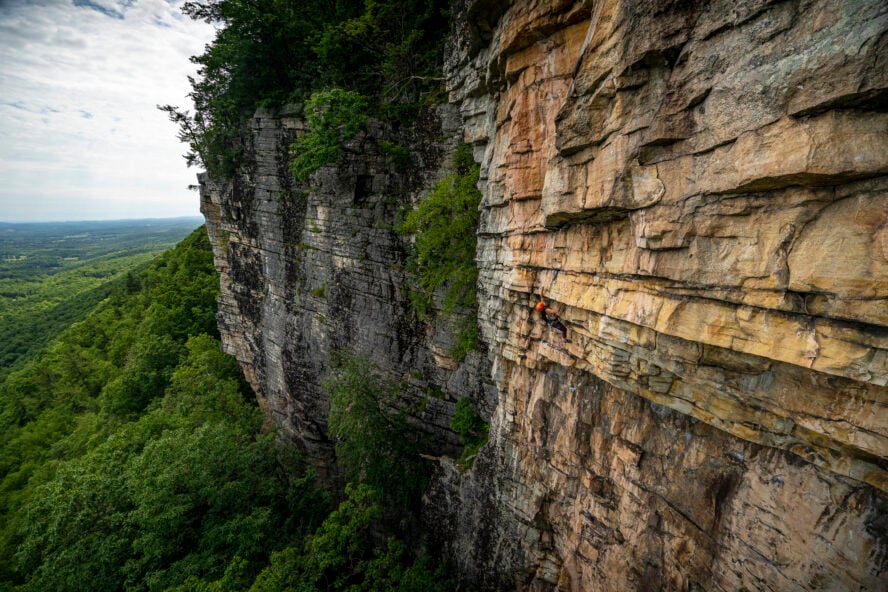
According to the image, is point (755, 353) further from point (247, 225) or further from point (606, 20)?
point (247, 225)

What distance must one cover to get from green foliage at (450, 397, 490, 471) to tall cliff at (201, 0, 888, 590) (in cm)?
156

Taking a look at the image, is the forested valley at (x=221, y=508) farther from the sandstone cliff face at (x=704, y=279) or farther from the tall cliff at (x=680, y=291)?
the sandstone cliff face at (x=704, y=279)

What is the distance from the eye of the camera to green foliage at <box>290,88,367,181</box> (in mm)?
13367

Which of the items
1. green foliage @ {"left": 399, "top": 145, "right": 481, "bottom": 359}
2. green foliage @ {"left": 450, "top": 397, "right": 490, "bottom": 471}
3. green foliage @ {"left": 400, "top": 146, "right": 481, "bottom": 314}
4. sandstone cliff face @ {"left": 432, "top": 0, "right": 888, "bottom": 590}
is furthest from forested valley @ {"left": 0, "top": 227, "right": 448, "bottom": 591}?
sandstone cliff face @ {"left": 432, "top": 0, "right": 888, "bottom": 590}

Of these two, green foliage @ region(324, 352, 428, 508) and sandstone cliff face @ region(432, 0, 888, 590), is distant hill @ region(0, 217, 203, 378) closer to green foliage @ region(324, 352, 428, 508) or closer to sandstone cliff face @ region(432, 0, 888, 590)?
green foliage @ region(324, 352, 428, 508)

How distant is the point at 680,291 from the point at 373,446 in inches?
467

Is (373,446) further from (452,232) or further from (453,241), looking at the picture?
(452,232)

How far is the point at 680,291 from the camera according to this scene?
531 centimetres

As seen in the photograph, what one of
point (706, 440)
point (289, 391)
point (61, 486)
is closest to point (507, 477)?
point (706, 440)

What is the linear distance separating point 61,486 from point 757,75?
21.3 metres

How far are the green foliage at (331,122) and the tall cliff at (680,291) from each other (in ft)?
14.2

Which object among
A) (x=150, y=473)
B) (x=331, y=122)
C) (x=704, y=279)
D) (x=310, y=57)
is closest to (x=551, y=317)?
(x=704, y=279)

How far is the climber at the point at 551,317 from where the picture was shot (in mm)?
7967

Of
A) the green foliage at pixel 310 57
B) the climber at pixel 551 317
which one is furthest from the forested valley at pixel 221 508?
the green foliage at pixel 310 57
